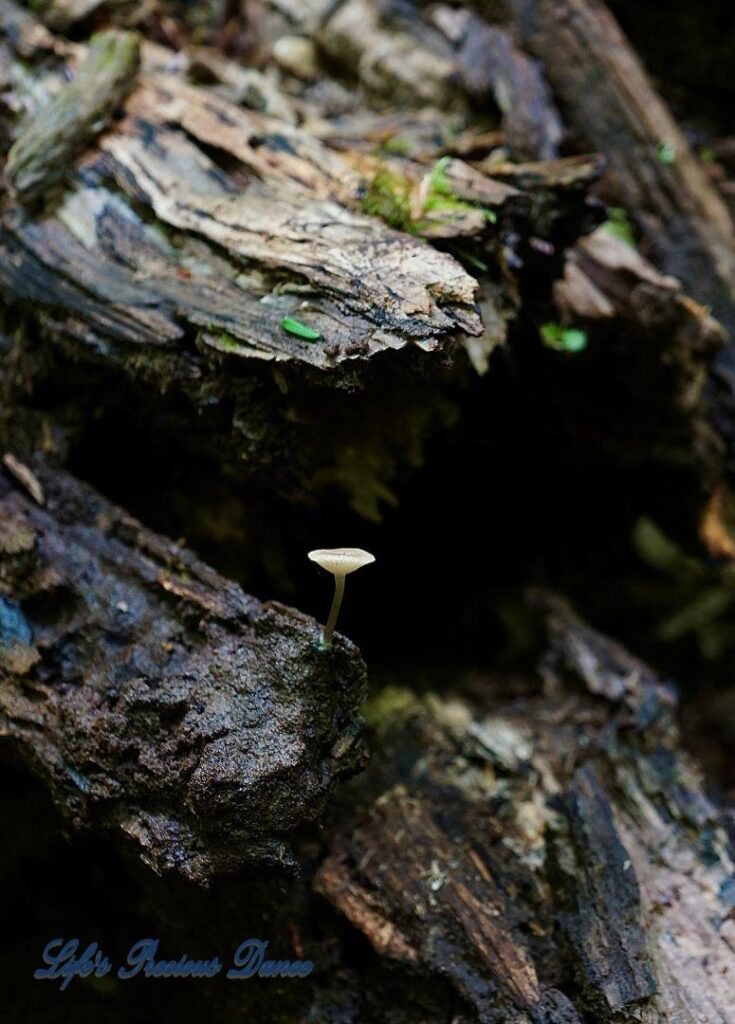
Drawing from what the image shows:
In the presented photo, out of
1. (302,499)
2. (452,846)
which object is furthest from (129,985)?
(302,499)

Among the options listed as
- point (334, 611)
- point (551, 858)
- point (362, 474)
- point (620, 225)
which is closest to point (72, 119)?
point (362, 474)

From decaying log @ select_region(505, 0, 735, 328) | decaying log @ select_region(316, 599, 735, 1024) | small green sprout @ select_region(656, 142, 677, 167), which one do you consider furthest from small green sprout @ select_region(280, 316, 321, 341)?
small green sprout @ select_region(656, 142, 677, 167)

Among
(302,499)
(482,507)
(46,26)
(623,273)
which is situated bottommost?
(482,507)

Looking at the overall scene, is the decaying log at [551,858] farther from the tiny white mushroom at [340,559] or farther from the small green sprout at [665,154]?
the small green sprout at [665,154]

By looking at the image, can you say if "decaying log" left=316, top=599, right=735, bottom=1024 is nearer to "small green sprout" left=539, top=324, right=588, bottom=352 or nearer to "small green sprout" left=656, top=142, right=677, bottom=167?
"small green sprout" left=539, top=324, right=588, bottom=352

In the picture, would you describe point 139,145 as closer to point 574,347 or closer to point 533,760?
point 574,347
